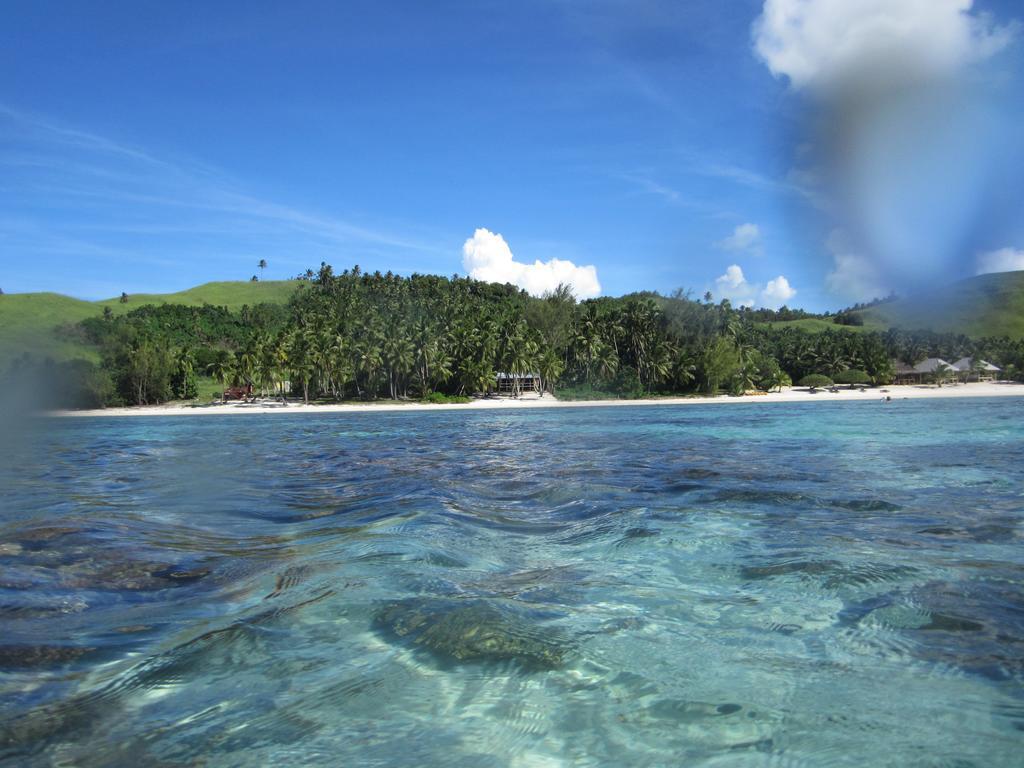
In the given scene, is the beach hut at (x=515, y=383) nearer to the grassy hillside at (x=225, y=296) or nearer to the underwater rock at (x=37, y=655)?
the underwater rock at (x=37, y=655)

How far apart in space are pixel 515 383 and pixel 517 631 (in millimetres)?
74655

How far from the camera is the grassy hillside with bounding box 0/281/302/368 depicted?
7.59m

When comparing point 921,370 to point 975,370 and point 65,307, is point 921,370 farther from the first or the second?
point 65,307

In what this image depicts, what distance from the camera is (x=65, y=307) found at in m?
14.5

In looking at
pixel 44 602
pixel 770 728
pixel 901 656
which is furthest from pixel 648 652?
pixel 44 602

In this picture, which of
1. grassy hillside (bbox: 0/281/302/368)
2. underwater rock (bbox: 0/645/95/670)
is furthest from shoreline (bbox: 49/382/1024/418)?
underwater rock (bbox: 0/645/95/670)

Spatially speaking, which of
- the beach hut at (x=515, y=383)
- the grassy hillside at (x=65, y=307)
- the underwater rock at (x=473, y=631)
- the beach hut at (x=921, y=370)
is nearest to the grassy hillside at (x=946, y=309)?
the underwater rock at (x=473, y=631)

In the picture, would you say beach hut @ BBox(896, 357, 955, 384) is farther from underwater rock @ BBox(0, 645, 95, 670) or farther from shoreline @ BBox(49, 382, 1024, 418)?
Result: underwater rock @ BBox(0, 645, 95, 670)

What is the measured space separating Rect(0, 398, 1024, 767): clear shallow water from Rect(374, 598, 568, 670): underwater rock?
0.07 feet

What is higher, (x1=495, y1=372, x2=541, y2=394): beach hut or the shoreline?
(x1=495, y1=372, x2=541, y2=394): beach hut

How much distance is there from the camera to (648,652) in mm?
4301

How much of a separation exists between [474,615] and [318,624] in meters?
1.13

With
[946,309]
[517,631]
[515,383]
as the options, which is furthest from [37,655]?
[515,383]

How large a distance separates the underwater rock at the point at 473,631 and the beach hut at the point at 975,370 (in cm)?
11678
